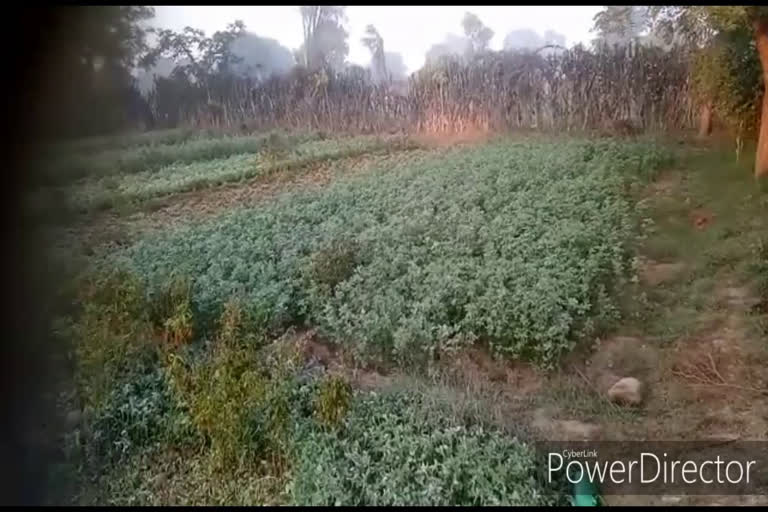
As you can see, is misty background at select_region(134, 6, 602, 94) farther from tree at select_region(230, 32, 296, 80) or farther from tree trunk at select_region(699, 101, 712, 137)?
tree trunk at select_region(699, 101, 712, 137)

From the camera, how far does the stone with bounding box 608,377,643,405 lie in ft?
6.25

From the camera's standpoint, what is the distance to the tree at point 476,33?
6.65 feet

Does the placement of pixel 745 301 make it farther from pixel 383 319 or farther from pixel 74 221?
pixel 74 221

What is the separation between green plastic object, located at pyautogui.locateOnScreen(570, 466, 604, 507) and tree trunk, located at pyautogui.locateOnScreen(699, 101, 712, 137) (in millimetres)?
916

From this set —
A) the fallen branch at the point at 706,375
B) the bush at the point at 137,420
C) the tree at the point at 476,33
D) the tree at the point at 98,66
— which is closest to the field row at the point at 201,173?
the tree at the point at 98,66

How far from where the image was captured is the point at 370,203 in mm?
2086

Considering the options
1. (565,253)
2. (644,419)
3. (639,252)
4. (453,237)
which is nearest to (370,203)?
(453,237)

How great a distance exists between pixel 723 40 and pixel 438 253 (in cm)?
89

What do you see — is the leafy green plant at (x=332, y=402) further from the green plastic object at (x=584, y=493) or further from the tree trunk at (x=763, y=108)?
the tree trunk at (x=763, y=108)

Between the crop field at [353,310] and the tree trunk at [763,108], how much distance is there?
0.10m

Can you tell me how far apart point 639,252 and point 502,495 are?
70 cm

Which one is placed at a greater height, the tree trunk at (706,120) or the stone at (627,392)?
the tree trunk at (706,120)

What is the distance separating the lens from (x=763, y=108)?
1936 millimetres

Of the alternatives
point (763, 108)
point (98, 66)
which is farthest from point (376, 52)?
point (763, 108)
